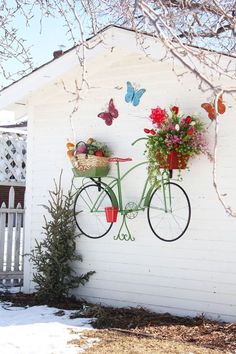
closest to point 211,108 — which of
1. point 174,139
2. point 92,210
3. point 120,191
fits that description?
point 174,139

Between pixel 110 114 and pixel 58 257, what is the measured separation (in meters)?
1.97

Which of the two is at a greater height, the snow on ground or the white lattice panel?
the white lattice panel

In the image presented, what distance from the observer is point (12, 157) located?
13.9 metres

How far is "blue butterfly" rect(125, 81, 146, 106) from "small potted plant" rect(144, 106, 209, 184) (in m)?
0.58

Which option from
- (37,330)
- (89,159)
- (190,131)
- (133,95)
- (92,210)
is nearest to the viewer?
(37,330)

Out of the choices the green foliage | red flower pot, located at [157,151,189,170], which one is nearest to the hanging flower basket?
the green foliage

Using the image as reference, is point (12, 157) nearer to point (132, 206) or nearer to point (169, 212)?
point (132, 206)

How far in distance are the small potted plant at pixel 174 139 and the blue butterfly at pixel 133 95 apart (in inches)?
22.9

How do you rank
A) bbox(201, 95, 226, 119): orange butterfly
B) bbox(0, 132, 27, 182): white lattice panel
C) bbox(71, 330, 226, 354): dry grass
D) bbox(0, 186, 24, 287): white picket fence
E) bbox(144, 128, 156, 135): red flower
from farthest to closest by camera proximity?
1. bbox(0, 132, 27, 182): white lattice panel
2. bbox(0, 186, 24, 287): white picket fence
3. bbox(144, 128, 156, 135): red flower
4. bbox(201, 95, 226, 119): orange butterfly
5. bbox(71, 330, 226, 354): dry grass

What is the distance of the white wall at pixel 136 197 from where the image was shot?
6.52 m

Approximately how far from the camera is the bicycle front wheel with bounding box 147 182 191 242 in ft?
22.2

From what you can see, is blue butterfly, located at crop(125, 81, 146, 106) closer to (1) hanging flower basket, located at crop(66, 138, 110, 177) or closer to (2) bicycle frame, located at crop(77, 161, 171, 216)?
(1) hanging flower basket, located at crop(66, 138, 110, 177)

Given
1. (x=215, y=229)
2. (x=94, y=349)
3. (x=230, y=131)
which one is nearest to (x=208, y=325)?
(x=215, y=229)

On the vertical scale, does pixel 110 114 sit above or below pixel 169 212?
above
